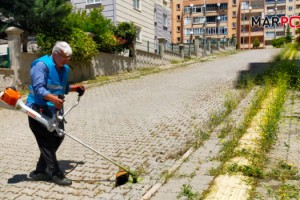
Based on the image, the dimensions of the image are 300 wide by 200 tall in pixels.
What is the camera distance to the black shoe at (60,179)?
4305mm

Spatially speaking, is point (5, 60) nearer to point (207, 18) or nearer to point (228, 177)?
point (228, 177)

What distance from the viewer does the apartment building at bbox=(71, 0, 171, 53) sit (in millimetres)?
21797

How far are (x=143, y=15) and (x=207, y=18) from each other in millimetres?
49626

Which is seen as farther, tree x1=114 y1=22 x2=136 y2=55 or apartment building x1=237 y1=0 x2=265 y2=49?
apartment building x1=237 y1=0 x2=265 y2=49

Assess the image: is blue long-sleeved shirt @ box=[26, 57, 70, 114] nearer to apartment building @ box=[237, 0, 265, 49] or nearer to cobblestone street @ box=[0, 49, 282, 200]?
cobblestone street @ box=[0, 49, 282, 200]

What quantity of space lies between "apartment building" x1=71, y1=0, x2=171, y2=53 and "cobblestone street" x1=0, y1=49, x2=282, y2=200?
428 inches

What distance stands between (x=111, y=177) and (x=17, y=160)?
1.82 m

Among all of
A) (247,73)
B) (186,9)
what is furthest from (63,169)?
(186,9)

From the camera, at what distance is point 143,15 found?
25.7 metres

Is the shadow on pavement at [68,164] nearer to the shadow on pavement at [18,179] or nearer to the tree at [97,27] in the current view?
the shadow on pavement at [18,179]

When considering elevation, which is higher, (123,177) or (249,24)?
(249,24)

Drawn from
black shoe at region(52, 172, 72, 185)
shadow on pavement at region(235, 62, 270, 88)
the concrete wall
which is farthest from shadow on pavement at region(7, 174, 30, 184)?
shadow on pavement at region(235, 62, 270, 88)

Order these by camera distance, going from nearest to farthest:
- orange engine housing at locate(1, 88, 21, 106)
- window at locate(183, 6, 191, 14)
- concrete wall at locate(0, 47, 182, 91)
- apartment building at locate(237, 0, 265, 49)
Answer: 1. orange engine housing at locate(1, 88, 21, 106)
2. concrete wall at locate(0, 47, 182, 91)
3. apartment building at locate(237, 0, 265, 49)
4. window at locate(183, 6, 191, 14)

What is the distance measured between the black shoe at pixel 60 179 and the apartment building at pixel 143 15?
1791 cm
